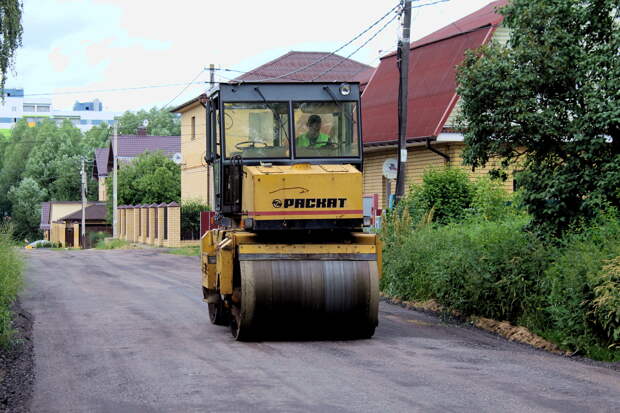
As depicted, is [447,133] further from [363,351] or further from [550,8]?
[363,351]

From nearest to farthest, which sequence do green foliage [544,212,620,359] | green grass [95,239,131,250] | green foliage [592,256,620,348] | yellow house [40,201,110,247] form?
green foliage [592,256,620,348] → green foliage [544,212,620,359] → green grass [95,239,131,250] → yellow house [40,201,110,247]

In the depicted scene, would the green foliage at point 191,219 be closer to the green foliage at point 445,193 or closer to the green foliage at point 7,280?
the green foliage at point 445,193

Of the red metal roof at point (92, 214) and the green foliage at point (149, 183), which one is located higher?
the green foliage at point (149, 183)

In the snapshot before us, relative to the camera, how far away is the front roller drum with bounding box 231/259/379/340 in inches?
496

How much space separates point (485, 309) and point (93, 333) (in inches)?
237

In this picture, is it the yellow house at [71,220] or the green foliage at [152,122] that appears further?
the green foliage at [152,122]

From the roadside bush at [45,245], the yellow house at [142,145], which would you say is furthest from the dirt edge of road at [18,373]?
the roadside bush at [45,245]

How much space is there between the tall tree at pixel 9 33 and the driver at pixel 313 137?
6401 millimetres

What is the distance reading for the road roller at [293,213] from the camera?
12.7 metres

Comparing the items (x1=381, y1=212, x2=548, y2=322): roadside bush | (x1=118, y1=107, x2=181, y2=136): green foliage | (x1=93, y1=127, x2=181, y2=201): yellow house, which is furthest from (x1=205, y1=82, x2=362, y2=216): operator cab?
(x1=118, y1=107, x2=181, y2=136): green foliage

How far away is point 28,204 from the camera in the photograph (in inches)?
4210

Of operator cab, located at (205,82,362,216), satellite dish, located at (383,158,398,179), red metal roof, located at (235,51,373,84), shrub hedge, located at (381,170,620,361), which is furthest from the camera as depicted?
red metal roof, located at (235,51,373,84)

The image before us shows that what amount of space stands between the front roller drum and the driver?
1.82 metres

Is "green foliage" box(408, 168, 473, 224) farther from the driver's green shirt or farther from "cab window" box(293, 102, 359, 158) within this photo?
the driver's green shirt
